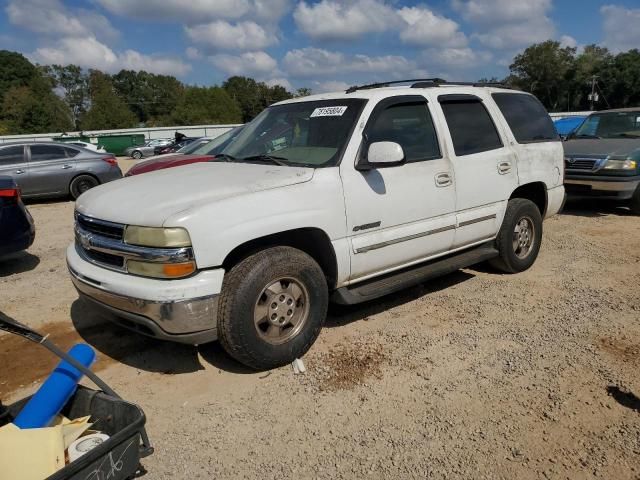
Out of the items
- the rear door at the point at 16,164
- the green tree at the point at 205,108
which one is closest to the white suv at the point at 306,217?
the rear door at the point at 16,164

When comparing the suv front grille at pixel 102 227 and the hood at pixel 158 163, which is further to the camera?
the hood at pixel 158 163

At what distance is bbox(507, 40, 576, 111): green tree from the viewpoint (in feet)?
256

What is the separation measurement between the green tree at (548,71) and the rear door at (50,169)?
3084 inches

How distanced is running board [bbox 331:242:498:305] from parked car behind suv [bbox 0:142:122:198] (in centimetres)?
996

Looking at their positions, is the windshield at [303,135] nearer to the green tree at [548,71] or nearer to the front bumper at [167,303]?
the front bumper at [167,303]

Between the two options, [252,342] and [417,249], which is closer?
[252,342]

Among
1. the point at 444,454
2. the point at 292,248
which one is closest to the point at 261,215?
the point at 292,248

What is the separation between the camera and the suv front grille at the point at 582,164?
8.34 meters

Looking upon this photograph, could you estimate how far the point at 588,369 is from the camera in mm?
3455

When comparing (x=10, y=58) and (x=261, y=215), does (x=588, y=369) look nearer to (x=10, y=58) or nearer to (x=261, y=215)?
(x=261, y=215)

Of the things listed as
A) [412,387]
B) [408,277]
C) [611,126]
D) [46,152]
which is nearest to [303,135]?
[408,277]

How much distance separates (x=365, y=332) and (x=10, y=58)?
109 m

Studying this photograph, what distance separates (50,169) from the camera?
37.8 ft

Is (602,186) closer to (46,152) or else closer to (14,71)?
(46,152)
